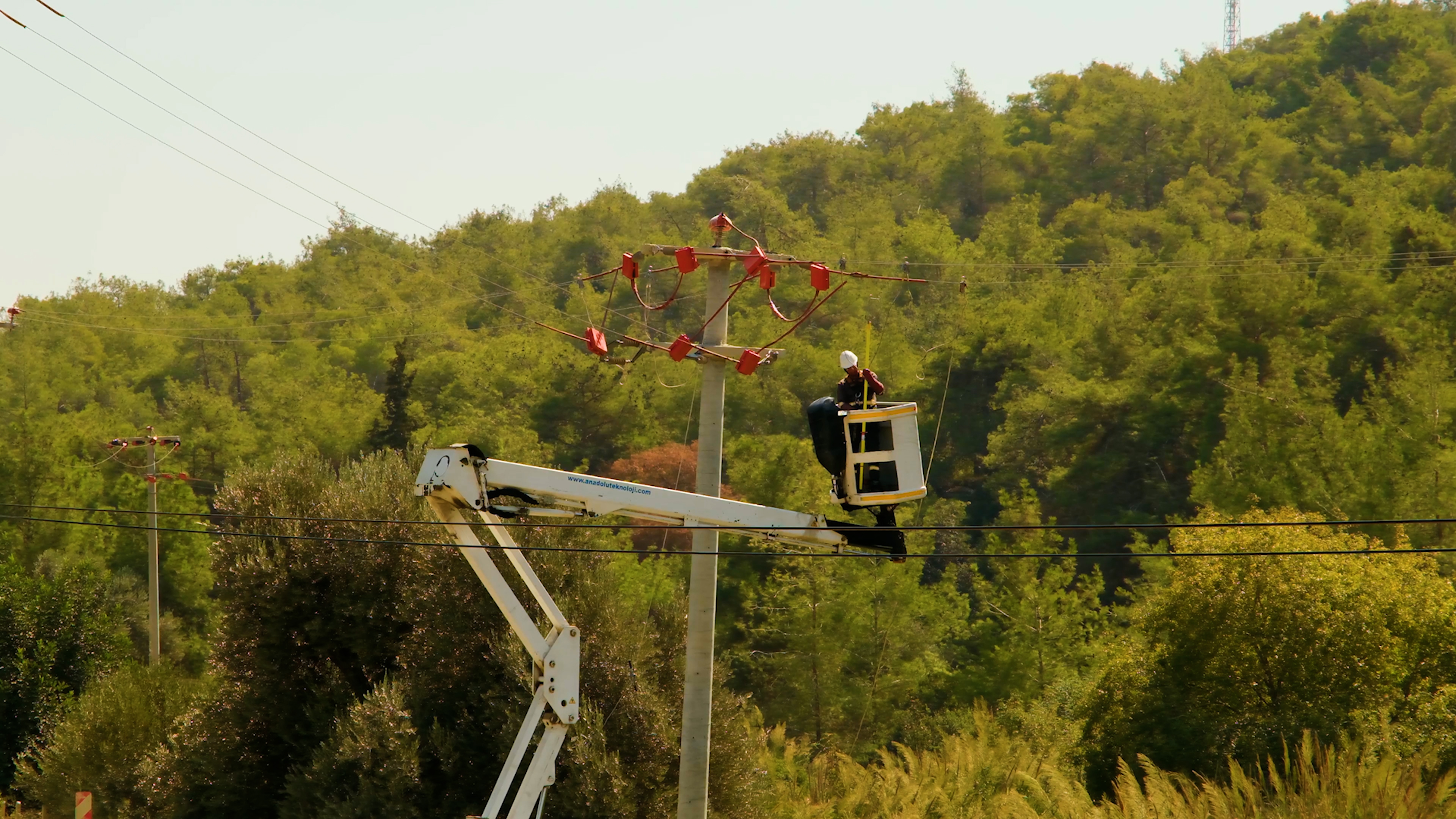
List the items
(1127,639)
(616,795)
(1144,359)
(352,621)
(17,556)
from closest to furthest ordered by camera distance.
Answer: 1. (616,795)
2. (352,621)
3. (1127,639)
4. (17,556)
5. (1144,359)

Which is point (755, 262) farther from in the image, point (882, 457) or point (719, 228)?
point (882, 457)

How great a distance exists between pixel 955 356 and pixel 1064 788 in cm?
4849

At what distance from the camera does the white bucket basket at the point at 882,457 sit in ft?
36.2

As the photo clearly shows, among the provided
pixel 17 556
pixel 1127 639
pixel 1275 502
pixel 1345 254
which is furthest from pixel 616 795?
pixel 1345 254

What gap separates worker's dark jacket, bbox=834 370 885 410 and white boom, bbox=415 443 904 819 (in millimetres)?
974

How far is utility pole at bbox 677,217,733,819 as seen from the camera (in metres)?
15.8

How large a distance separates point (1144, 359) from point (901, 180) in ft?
188

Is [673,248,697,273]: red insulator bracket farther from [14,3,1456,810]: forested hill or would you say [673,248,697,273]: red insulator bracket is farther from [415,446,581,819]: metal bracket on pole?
[14,3,1456,810]: forested hill

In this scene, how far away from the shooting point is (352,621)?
24578mm

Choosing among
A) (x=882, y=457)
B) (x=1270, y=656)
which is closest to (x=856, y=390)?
(x=882, y=457)

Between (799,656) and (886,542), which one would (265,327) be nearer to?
(799,656)

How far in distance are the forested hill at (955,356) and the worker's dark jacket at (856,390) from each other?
40.2 feet

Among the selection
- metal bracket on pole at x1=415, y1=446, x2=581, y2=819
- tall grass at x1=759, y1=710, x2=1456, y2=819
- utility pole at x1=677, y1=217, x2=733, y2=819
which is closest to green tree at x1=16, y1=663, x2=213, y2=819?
tall grass at x1=759, y1=710, x2=1456, y2=819

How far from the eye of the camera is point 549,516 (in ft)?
36.0
